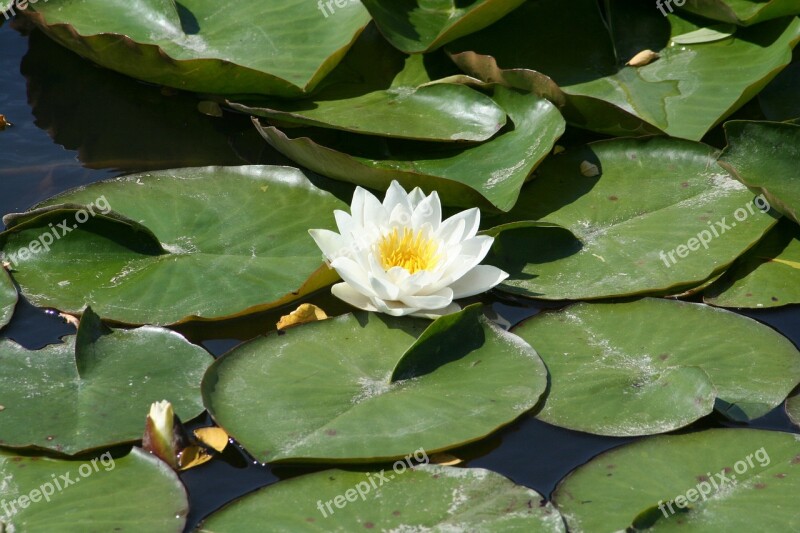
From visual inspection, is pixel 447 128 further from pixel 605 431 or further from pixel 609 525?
pixel 609 525

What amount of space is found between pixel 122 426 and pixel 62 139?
1.65m

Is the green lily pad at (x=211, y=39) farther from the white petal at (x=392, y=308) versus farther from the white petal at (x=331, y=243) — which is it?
the white petal at (x=392, y=308)

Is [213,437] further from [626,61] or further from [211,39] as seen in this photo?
[626,61]

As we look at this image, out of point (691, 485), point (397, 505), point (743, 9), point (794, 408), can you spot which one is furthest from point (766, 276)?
point (397, 505)

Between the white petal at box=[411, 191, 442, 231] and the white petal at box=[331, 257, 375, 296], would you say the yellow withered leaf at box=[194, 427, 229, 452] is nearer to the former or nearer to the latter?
the white petal at box=[331, 257, 375, 296]

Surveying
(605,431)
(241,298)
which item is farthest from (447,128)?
(605,431)

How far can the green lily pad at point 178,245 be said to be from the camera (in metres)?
2.78

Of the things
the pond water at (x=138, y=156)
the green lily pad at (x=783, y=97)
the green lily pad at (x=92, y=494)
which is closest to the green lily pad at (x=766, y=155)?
the pond water at (x=138, y=156)

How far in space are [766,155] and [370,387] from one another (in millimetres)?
1589

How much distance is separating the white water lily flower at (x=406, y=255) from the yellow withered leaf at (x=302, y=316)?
0.34 ft

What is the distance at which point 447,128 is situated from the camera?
329 centimetres

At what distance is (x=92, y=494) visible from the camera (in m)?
2.22

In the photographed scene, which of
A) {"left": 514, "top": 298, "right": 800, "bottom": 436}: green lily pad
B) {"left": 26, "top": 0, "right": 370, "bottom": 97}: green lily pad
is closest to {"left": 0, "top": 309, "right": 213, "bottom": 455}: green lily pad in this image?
{"left": 514, "top": 298, "right": 800, "bottom": 436}: green lily pad

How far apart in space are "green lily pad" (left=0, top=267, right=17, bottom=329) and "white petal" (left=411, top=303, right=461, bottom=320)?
121cm
